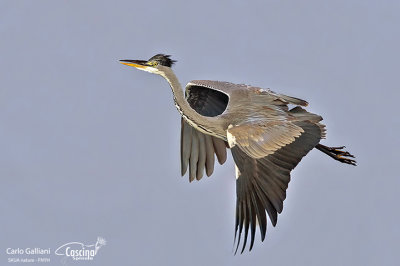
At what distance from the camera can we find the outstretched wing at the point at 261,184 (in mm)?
11789

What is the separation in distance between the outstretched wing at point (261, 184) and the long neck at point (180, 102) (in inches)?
52.8

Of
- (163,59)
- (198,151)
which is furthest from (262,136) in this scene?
(198,151)

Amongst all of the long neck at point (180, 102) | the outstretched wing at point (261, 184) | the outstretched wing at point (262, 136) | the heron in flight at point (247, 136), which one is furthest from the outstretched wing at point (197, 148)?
the outstretched wing at point (261, 184)

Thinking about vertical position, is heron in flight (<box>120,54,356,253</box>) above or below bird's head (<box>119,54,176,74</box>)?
below

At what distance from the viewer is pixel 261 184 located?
11.9 metres

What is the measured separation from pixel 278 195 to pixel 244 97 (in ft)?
8.69

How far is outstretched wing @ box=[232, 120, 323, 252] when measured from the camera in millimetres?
11789

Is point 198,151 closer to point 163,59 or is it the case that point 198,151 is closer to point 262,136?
point 163,59

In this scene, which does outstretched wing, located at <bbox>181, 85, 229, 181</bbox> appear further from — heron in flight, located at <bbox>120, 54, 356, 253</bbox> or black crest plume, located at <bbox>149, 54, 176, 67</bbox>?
black crest plume, located at <bbox>149, 54, 176, 67</bbox>

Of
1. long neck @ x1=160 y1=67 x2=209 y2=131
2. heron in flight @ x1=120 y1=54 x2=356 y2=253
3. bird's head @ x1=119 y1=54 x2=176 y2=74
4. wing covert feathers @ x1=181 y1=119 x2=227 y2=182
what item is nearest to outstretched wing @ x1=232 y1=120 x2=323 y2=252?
heron in flight @ x1=120 y1=54 x2=356 y2=253

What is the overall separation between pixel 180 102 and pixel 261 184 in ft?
7.64

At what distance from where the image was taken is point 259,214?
11805 mm

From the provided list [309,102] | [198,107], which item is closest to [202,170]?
[198,107]

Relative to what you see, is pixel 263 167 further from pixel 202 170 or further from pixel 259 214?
pixel 202 170
